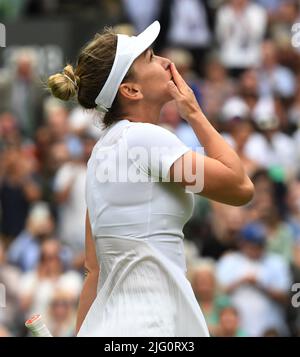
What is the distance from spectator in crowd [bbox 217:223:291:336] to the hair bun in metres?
4.38

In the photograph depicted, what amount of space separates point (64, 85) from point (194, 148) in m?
3.32

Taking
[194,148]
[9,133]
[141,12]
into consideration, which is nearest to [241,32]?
[141,12]

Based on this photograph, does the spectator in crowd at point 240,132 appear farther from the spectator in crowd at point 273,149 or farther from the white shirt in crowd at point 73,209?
the white shirt in crowd at point 73,209

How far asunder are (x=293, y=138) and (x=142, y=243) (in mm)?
6541

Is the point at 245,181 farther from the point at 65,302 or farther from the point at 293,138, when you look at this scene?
the point at 293,138

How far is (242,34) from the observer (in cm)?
1266

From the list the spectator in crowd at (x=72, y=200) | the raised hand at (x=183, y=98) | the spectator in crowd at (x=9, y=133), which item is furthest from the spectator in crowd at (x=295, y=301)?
the raised hand at (x=183, y=98)

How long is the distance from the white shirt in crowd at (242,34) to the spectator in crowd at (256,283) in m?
3.48

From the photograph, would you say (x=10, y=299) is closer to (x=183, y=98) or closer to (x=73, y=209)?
(x=73, y=209)

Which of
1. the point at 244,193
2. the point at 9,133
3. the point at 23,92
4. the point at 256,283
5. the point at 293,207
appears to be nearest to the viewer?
the point at 244,193

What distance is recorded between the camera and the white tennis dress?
4.42 metres

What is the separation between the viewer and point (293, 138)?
10836 mm

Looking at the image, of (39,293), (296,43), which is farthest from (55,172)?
(296,43)
